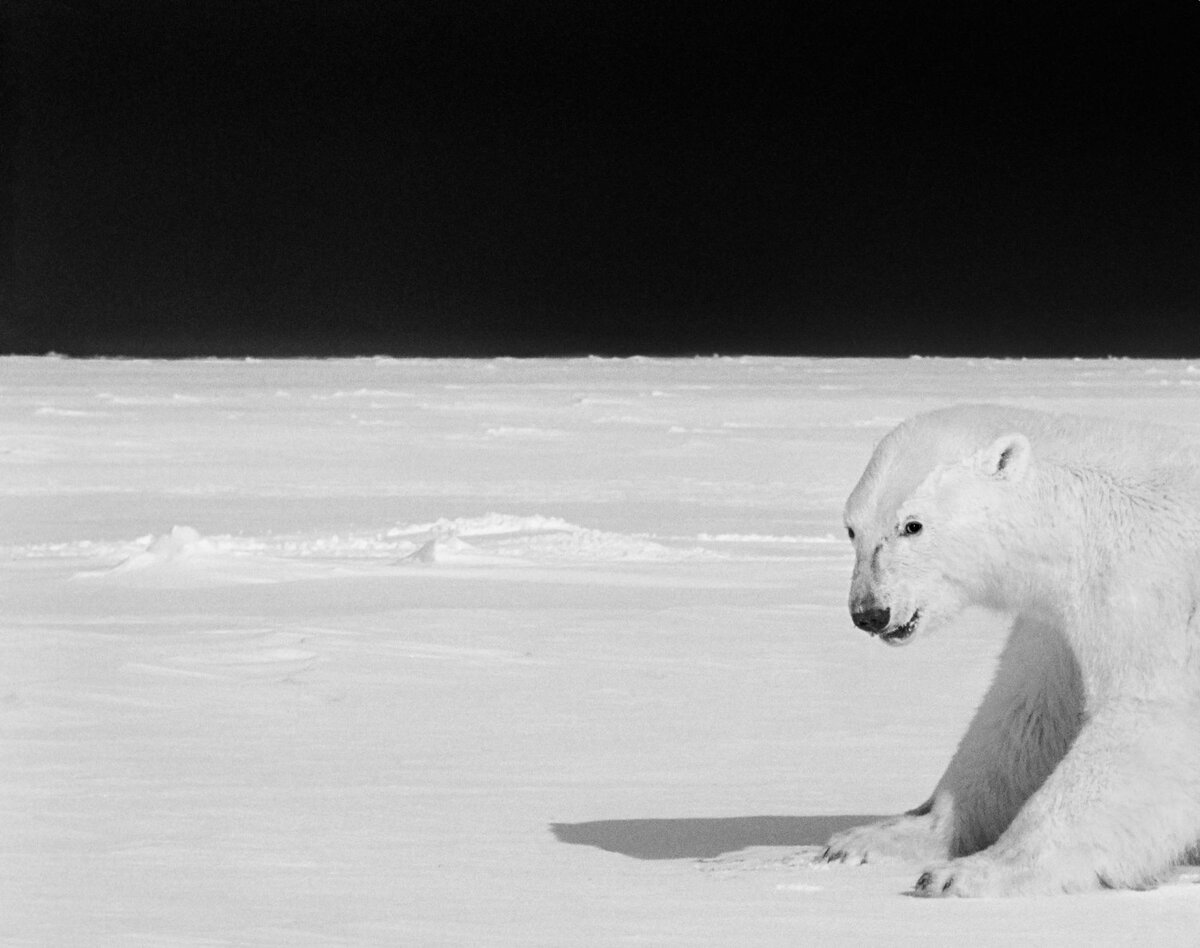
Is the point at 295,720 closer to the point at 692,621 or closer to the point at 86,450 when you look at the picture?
the point at 692,621

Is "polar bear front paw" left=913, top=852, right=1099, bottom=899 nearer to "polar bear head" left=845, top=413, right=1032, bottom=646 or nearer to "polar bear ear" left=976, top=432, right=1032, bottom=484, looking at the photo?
"polar bear head" left=845, top=413, right=1032, bottom=646

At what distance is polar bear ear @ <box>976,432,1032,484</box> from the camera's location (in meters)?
3.61

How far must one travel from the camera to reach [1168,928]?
125 inches

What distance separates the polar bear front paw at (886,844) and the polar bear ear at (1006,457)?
0.67 meters

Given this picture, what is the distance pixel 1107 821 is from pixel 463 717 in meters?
2.48

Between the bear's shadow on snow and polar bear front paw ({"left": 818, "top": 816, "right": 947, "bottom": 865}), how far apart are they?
22 cm

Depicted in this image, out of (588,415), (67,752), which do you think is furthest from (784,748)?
(588,415)

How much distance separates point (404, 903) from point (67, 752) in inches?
70.2

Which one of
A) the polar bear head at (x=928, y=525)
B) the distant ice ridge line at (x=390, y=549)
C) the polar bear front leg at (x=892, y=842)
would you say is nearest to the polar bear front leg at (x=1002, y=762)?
the polar bear front leg at (x=892, y=842)

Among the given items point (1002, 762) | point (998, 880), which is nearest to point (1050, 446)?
point (1002, 762)

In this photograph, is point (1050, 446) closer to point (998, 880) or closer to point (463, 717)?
point (998, 880)

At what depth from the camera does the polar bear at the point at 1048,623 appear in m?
3.44

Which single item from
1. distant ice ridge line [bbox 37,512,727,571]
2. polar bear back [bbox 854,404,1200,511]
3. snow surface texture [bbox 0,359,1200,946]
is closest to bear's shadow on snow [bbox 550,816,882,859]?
snow surface texture [bbox 0,359,1200,946]

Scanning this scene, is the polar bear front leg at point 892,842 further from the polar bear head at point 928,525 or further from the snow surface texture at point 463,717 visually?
the polar bear head at point 928,525
